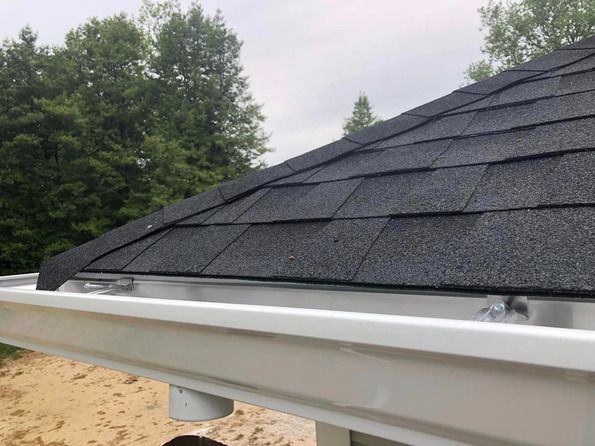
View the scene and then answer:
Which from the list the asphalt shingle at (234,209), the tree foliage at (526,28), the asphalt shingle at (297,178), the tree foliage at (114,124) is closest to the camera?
the asphalt shingle at (234,209)

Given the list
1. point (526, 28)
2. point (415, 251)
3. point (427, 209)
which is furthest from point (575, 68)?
point (526, 28)

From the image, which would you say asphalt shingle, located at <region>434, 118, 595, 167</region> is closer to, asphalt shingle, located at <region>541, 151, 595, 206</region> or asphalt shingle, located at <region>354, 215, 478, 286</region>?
asphalt shingle, located at <region>541, 151, 595, 206</region>

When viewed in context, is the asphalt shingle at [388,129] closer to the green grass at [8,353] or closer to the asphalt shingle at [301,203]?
the asphalt shingle at [301,203]

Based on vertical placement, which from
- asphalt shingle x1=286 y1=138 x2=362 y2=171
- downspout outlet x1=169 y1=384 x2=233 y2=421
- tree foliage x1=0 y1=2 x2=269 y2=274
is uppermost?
tree foliage x1=0 y1=2 x2=269 y2=274

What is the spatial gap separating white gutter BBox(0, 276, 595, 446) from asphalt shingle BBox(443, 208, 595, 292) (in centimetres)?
20

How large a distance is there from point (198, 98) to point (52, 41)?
439cm

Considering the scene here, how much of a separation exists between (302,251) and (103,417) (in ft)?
16.4

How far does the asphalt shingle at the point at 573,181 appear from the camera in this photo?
82 centimetres

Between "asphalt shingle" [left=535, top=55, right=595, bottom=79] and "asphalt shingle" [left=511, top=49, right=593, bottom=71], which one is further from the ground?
"asphalt shingle" [left=511, top=49, right=593, bottom=71]

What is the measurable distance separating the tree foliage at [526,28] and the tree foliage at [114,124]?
9292 millimetres

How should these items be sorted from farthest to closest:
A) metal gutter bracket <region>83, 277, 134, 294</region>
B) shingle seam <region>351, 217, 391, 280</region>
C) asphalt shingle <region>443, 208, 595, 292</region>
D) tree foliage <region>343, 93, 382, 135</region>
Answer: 1. tree foliage <region>343, 93, 382, 135</region>
2. metal gutter bracket <region>83, 277, 134, 294</region>
3. shingle seam <region>351, 217, 391, 280</region>
4. asphalt shingle <region>443, 208, 595, 292</region>

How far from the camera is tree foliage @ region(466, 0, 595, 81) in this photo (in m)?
14.6

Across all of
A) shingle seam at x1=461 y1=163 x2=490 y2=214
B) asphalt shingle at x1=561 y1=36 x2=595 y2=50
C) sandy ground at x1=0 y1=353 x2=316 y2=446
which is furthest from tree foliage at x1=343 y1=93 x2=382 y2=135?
shingle seam at x1=461 y1=163 x2=490 y2=214

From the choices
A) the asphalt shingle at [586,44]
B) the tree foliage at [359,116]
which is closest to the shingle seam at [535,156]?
the asphalt shingle at [586,44]
